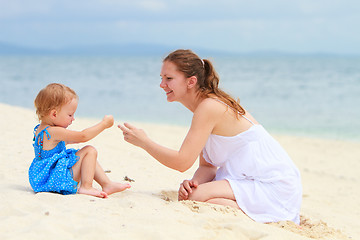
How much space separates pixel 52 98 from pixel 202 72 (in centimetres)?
127

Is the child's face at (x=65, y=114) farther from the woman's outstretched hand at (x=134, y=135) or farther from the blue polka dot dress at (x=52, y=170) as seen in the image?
the woman's outstretched hand at (x=134, y=135)

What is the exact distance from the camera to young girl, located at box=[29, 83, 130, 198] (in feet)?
11.0

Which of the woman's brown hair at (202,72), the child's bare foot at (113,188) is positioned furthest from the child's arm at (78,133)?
the woman's brown hair at (202,72)

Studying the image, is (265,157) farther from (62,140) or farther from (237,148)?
(62,140)

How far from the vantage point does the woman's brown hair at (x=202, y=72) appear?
11.7 ft

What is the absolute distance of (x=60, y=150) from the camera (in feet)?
11.6

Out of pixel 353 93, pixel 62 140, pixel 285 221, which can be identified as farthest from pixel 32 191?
pixel 353 93

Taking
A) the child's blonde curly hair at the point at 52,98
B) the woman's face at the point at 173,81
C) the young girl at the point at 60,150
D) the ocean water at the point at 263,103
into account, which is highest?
the woman's face at the point at 173,81

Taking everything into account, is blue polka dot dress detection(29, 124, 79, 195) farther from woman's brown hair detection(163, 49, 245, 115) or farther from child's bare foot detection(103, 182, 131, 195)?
woman's brown hair detection(163, 49, 245, 115)

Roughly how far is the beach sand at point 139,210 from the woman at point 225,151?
166 mm

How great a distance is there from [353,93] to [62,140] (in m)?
17.9

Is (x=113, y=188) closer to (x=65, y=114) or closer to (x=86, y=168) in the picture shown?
(x=86, y=168)

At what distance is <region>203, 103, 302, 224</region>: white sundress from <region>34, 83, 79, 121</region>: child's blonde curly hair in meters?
1.26

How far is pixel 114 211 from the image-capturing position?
2967 millimetres
